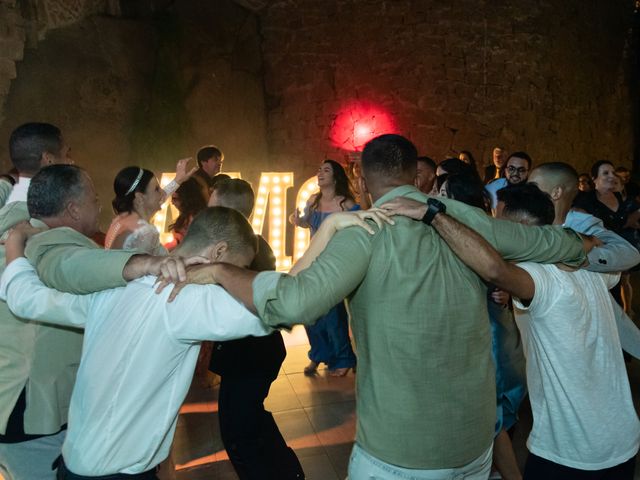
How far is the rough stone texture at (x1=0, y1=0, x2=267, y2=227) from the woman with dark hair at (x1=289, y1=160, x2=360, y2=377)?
13.7 ft

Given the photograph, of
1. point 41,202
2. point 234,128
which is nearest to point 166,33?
point 234,128

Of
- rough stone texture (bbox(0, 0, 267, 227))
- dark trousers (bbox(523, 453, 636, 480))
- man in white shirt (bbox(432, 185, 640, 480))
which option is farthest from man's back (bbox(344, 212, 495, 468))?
rough stone texture (bbox(0, 0, 267, 227))

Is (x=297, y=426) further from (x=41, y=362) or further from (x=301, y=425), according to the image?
(x=41, y=362)

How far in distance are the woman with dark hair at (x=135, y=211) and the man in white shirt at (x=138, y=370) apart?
59.0 inches

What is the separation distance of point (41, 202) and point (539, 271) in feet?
6.67

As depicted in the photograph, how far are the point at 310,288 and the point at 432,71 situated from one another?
9.15 meters

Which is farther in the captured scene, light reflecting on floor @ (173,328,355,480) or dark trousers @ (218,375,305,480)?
light reflecting on floor @ (173,328,355,480)

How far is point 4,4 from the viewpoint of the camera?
687 cm

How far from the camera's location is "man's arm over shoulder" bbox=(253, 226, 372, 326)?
1.47 meters

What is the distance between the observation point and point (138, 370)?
1.59m

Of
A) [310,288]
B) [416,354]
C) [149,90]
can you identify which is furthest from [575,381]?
[149,90]

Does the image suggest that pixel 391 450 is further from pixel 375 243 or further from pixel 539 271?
pixel 539 271

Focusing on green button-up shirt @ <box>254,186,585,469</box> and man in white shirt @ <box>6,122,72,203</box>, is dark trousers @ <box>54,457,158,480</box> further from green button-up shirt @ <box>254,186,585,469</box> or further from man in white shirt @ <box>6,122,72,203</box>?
man in white shirt @ <box>6,122,72,203</box>

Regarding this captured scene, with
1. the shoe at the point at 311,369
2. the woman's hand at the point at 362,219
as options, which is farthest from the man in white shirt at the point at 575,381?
the shoe at the point at 311,369
